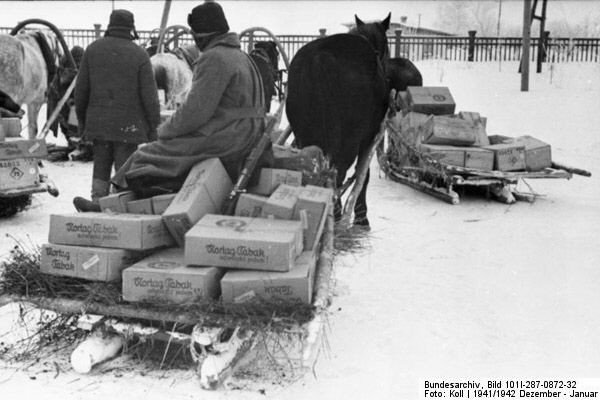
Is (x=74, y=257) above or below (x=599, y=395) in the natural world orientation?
above

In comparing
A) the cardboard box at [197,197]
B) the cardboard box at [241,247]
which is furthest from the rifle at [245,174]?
the cardboard box at [241,247]

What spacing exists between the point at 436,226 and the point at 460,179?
1.00 metres

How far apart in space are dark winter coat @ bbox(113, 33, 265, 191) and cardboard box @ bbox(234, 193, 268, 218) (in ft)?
1.35

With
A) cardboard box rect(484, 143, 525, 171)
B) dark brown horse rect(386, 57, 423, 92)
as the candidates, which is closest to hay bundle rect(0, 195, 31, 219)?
dark brown horse rect(386, 57, 423, 92)

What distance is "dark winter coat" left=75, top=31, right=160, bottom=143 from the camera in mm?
7078

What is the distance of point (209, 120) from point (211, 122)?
0.02 m

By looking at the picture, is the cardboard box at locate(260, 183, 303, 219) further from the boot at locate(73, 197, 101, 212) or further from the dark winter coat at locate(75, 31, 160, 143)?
the dark winter coat at locate(75, 31, 160, 143)

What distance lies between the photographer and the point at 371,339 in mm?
4785

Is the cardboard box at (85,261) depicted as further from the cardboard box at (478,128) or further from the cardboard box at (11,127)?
the cardboard box at (478,128)

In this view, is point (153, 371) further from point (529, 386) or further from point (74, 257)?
point (529, 386)

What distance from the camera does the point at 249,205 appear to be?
14.8 ft

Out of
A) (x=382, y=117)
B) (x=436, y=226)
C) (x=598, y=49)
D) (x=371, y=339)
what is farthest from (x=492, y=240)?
(x=598, y=49)

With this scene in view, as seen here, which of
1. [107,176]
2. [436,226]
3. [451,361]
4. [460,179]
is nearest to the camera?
[451,361]

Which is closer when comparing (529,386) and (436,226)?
(529,386)
